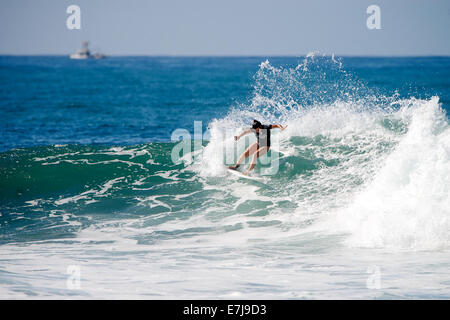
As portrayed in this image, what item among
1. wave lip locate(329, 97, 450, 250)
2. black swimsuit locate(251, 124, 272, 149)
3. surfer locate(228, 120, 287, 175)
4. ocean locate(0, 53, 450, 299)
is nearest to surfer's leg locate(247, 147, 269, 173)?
surfer locate(228, 120, 287, 175)

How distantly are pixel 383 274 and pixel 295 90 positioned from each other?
30.2m

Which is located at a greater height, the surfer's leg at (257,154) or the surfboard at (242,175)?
the surfer's leg at (257,154)

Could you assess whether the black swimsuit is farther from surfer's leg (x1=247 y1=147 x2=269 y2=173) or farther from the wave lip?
the wave lip

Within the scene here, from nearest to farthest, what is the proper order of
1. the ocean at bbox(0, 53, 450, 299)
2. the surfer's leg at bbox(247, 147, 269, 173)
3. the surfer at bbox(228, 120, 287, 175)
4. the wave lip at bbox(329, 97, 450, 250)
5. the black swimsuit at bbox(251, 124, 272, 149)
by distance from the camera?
the ocean at bbox(0, 53, 450, 299) → the wave lip at bbox(329, 97, 450, 250) → the surfer at bbox(228, 120, 287, 175) → the black swimsuit at bbox(251, 124, 272, 149) → the surfer's leg at bbox(247, 147, 269, 173)

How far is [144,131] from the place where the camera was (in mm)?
27078

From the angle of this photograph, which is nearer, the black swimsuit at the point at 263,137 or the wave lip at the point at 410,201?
the wave lip at the point at 410,201

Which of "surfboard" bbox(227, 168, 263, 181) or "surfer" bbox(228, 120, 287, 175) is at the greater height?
"surfer" bbox(228, 120, 287, 175)

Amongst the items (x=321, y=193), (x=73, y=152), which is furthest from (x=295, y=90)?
(x=321, y=193)

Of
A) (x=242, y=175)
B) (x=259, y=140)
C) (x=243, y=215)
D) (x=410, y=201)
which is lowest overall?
(x=243, y=215)

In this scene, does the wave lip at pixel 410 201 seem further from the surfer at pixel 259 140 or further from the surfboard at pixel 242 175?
the surfboard at pixel 242 175

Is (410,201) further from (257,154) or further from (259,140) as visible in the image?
(257,154)

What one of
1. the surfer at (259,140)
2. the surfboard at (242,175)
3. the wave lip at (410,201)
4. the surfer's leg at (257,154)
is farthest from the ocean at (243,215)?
the surfer at (259,140)

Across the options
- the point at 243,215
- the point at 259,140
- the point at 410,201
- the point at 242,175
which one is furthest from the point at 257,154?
the point at 410,201
